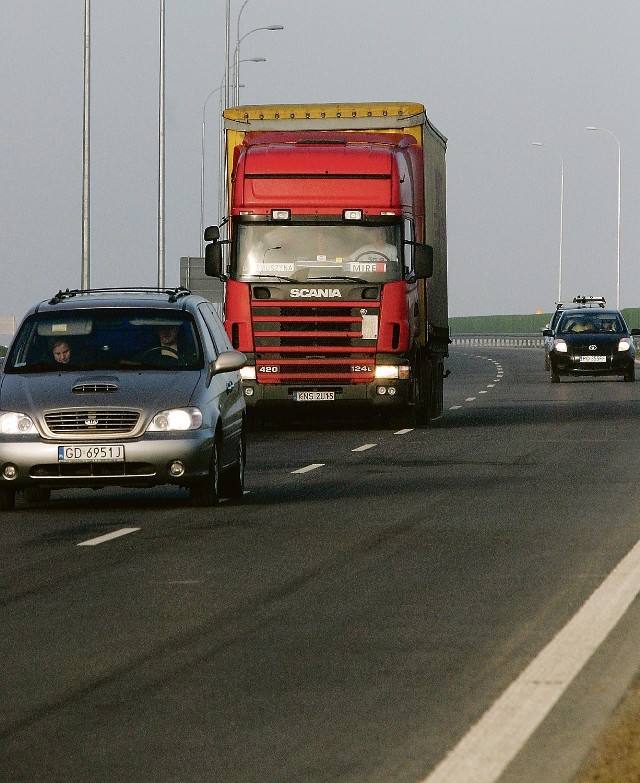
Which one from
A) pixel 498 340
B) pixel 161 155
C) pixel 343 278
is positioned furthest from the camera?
pixel 498 340

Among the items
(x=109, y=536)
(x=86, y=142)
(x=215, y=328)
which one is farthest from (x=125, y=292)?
(x=86, y=142)

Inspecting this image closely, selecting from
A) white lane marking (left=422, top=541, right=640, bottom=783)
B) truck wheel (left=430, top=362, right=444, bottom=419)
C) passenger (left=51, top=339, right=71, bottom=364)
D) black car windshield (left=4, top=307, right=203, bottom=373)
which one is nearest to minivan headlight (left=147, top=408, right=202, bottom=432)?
black car windshield (left=4, top=307, right=203, bottom=373)

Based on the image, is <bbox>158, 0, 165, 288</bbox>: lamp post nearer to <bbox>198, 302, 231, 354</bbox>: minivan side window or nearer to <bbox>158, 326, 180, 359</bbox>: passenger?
<bbox>198, 302, 231, 354</bbox>: minivan side window

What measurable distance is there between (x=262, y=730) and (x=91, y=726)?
572 millimetres

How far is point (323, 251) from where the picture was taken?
2583cm

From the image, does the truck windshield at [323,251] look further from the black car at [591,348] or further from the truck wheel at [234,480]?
the black car at [591,348]

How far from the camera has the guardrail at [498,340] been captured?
124 metres

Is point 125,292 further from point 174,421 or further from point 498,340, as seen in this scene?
point 498,340

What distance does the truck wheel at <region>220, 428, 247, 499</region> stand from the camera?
16.3 meters

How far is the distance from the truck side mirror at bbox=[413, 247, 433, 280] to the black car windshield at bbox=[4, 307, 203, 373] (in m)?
10.1

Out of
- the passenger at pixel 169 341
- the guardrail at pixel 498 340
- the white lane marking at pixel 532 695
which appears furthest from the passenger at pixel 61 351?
the guardrail at pixel 498 340

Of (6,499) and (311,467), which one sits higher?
(6,499)

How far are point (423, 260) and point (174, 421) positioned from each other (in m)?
11.6

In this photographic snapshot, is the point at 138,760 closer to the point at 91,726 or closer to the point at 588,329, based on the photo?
the point at 91,726
